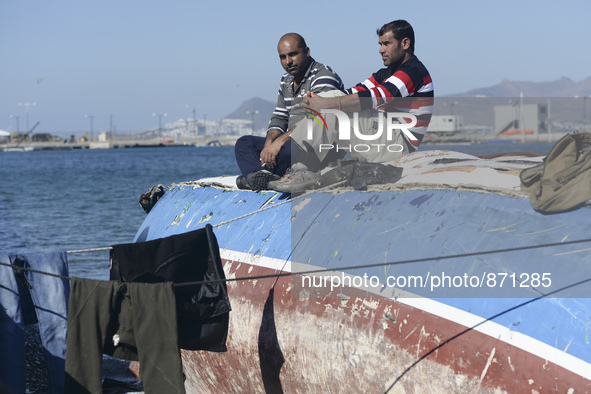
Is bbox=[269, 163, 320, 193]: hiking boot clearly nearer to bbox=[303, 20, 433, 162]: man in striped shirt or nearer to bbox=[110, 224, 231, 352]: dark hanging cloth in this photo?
bbox=[303, 20, 433, 162]: man in striped shirt

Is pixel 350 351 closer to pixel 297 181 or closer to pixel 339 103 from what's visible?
pixel 297 181

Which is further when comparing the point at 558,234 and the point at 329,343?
the point at 329,343

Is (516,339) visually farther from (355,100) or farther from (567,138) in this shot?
(355,100)

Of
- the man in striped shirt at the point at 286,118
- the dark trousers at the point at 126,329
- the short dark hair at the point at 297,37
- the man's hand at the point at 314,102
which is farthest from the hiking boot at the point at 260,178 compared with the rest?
the dark trousers at the point at 126,329

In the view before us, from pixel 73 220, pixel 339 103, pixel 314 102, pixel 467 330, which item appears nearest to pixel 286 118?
pixel 314 102

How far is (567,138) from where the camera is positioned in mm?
4730

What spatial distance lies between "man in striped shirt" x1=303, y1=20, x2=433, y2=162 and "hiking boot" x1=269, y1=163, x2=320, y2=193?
475mm

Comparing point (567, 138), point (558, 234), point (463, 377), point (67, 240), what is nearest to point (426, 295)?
point (463, 377)

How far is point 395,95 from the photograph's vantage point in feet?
20.3

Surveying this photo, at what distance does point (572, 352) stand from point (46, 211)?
2784 cm

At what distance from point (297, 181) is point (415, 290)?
173cm

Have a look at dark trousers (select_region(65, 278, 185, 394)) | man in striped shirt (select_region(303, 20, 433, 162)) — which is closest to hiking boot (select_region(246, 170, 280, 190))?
man in striped shirt (select_region(303, 20, 433, 162))

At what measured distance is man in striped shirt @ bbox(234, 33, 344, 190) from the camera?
6.66 meters

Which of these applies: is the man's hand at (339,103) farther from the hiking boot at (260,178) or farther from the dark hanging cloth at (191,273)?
the dark hanging cloth at (191,273)
